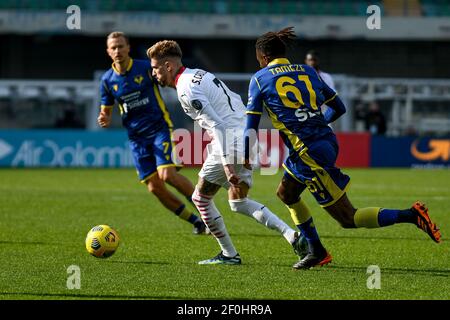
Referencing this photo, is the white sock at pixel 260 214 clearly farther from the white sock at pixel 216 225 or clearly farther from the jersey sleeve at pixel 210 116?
the jersey sleeve at pixel 210 116

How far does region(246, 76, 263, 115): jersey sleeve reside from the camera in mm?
8086

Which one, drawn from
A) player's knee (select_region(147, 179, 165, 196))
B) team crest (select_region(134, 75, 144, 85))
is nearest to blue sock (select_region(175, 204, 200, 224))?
player's knee (select_region(147, 179, 165, 196))

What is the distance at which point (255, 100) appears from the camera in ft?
26.7

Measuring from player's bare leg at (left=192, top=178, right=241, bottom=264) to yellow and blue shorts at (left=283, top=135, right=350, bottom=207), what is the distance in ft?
3.83

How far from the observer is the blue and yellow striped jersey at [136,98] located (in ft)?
37.7

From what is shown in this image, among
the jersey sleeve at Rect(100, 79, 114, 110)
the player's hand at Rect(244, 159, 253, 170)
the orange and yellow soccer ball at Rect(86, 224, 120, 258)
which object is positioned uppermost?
the jersey sleeve at Rect(100, 79, 114, 110)

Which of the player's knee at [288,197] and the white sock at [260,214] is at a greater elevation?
the player's knee at [288,197]

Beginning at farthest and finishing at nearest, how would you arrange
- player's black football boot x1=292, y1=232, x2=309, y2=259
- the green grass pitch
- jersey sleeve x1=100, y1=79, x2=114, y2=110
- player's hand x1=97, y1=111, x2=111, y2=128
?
1. jersey sleeve x1=100, y1=79, x2=114, y2=110
2. player's hand x1=97, y1=111, x2=111, y2=128
3. player's black football boot x1=292, y1=232, x2=309, y2=259
4. the green grass pitch

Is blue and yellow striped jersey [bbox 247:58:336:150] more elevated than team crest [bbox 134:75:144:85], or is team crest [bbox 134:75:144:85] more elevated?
team crest [bbox 134:75:144:85]

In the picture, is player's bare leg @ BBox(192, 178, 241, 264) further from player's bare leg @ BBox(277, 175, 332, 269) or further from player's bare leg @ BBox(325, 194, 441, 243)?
player's bare leg @ BBox(325, 194, 441, 243)

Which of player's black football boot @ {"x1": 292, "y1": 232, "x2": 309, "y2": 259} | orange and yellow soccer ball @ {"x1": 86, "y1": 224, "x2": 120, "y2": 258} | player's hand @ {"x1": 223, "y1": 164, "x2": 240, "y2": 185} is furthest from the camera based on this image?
orange and yellow soccer ball @ {"x1": 86, "y1": 224, "x2": 120, "y2": 258}

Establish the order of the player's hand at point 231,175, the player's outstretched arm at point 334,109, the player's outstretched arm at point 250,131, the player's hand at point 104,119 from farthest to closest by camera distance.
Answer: the player's hand at point 104,119 < the player's outstretched arm at point 334,109 < the player's hand at point 231,175 < the player's outstretched arm at point 250,131

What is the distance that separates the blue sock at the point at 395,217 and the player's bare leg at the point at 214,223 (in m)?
1.51

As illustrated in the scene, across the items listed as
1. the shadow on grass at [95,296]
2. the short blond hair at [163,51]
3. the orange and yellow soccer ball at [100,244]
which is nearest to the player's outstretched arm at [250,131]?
the short blond hair at [163,51]
